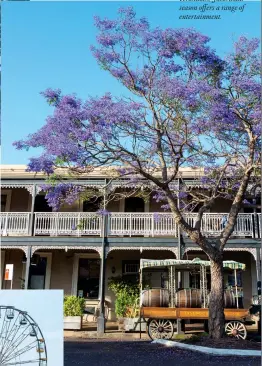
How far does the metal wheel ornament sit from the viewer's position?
11.4 feet

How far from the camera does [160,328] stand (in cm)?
1241

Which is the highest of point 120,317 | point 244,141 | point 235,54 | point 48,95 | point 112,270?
point 235,54

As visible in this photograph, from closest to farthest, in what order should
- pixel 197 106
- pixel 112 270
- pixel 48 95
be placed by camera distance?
1. pixel 197 106
2. pixel 48 95
3. pixel 112 270

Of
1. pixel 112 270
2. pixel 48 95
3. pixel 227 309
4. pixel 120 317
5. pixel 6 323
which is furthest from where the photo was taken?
pixel 112 270

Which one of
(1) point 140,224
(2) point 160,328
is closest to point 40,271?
(1) point 140,224

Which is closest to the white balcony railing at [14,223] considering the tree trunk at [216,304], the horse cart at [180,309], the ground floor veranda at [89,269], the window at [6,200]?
the ground floor veranda at [89,269]

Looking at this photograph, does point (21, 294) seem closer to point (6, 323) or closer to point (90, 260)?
point (6, 323)

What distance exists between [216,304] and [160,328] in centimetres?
283

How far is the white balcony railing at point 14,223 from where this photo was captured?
1669 cm

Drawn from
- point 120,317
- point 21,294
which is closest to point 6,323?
point 21,294

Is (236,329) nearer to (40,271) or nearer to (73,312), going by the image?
(73,312)

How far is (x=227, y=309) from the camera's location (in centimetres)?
1205

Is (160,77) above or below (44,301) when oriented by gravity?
above

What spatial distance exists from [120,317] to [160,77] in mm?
9142
